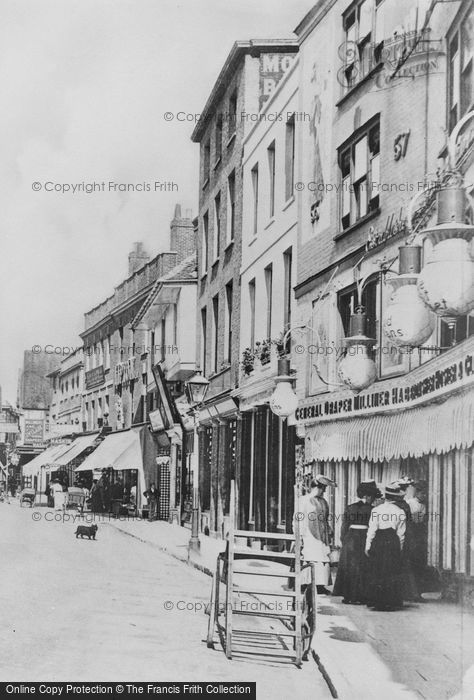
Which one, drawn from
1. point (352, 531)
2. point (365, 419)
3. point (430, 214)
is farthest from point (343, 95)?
point (352, 531)

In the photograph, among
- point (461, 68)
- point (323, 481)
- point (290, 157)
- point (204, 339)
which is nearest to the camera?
point (461, 68)

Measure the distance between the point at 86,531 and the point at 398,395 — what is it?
13.1ft

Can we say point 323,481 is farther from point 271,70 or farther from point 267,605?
point 271,70

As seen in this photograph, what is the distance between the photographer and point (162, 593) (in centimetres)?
781

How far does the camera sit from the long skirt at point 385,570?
718 centimetres

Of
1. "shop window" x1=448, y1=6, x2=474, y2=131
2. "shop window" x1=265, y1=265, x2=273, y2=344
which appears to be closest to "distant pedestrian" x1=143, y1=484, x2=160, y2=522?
"shop window" x1=265, y1=265, x2=273, y2=344

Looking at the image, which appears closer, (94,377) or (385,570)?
(385,570)

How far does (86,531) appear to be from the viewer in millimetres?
9609

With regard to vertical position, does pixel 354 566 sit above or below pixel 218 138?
below

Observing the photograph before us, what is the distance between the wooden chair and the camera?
677 centimetres

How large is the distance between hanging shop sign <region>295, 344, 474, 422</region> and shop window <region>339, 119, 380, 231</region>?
1450 millimetres

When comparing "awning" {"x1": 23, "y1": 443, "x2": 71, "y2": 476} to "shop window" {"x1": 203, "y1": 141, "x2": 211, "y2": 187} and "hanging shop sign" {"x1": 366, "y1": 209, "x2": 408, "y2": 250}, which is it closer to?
"shop window" {"x1": 203, "y1": 141, "x2": 211, "y2": 187}

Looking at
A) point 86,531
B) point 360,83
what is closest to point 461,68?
point 360,83

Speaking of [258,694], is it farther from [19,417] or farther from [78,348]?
[19,417]
